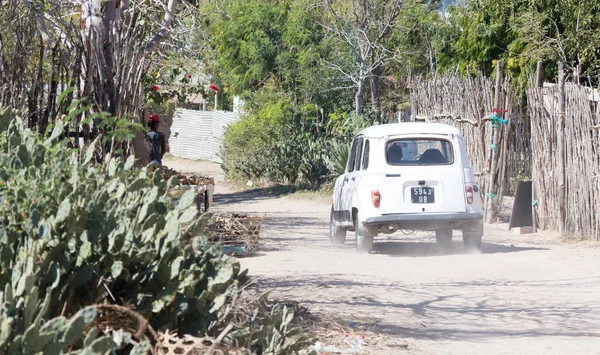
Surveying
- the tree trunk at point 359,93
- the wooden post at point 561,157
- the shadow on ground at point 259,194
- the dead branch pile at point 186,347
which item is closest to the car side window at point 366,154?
the wooden post at point 561,157

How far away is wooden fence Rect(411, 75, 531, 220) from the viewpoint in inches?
621

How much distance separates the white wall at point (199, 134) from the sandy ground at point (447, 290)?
68.5 feet

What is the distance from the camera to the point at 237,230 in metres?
12.1

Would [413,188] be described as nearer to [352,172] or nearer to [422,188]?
[422,188]

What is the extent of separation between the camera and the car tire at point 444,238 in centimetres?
1307

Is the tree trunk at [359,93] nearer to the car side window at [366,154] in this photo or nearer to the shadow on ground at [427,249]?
the shadow on ground at [427,249]

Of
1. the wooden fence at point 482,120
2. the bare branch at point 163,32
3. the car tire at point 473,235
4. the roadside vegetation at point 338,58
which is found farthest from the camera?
the roadside vegetation at point 338,58

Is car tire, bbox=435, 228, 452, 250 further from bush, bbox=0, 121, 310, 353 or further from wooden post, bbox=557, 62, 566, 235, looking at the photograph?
bush, bbox=0, 121, 310, 353

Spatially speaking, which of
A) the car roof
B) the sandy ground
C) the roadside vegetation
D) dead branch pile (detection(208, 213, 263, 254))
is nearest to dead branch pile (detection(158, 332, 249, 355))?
the sandy ground

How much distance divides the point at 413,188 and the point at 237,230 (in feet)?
7.56

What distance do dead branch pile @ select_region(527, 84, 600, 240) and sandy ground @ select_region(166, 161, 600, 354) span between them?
44 centimetres

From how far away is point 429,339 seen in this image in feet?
23.5

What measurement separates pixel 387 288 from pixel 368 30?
1479 centimetres

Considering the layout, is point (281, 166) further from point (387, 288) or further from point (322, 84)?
point (387, 288)
